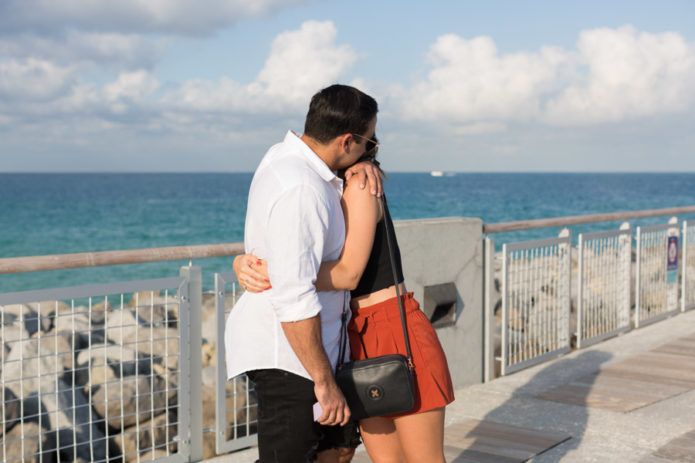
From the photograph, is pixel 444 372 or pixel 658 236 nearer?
pixel 444 372

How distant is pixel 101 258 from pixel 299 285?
1945mm

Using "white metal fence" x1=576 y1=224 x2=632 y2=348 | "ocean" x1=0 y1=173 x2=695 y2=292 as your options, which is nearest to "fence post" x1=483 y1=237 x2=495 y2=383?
"white metal fence" x1=576 y1=224 x2=632 y2=348

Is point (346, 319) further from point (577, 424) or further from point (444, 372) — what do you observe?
point (577, 424)

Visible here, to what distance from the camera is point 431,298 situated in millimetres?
5344

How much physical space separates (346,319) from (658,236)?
678 centimetres

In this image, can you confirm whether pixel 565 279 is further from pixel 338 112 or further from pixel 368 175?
pixel 338 112

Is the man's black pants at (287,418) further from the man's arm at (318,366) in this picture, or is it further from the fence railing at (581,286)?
the fence railing at (581,286)

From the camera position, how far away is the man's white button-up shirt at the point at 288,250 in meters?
1.93

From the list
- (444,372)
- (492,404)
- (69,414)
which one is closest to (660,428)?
(492,404)

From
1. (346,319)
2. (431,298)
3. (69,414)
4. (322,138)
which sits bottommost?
(69,414)

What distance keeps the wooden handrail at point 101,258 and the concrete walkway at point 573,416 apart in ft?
3.92

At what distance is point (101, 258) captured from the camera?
356 centimetres

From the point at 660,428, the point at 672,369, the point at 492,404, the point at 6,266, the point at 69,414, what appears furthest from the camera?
the point at 672,369

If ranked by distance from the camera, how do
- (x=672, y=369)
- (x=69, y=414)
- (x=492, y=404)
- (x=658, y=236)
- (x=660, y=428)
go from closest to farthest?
1. (x=660, y=428)
2. (x=492, y=404)
3. (x=69, y=414)
4. (x=672, y=369)
5. (x=658, y=236)
